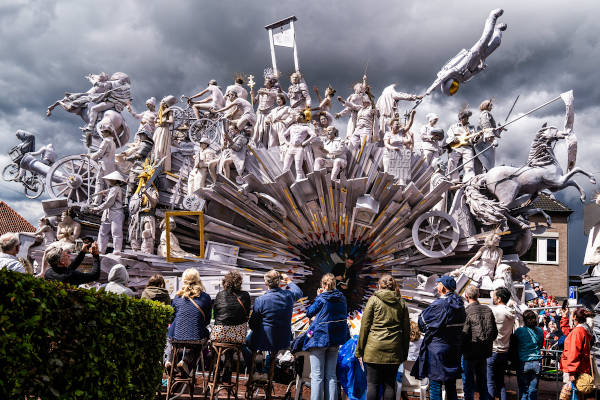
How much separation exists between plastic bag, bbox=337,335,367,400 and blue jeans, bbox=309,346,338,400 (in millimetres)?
305

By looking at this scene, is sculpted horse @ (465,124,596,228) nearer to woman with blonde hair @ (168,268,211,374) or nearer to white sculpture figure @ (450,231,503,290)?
white sculpture figure @ (450,231,503,290)

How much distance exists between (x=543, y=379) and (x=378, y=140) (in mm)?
5847

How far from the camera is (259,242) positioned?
36.3 feet

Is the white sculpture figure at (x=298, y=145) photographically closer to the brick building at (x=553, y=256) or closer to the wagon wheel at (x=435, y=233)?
the wagon wheel at (x=435, y=233)

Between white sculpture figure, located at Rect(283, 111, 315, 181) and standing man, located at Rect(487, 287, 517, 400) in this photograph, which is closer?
standing man, located at Rect(487, 287, 517, 400)

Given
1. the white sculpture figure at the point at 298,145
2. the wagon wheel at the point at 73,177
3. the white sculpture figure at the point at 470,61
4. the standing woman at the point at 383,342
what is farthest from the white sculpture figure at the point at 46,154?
the standing woman at the point at 383,342

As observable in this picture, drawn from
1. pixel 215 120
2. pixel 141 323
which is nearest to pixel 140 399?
pixel 141 323

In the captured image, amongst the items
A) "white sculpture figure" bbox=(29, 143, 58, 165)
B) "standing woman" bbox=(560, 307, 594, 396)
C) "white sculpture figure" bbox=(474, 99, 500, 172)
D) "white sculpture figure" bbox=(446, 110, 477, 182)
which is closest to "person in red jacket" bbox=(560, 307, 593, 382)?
"standing woman" bbox=(560, 307, 594, 396)

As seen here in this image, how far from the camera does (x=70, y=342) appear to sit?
3.10 meters

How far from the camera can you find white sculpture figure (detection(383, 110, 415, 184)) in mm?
11289

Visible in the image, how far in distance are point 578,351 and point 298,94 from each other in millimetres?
8665

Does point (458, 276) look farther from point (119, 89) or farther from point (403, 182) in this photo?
point (119, 89)

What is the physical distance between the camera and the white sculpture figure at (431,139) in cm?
1258

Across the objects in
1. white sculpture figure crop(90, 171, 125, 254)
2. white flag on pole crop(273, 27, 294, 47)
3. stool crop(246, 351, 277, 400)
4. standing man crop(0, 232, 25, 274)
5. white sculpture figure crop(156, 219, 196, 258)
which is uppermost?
white flag on pole crop(273, 27, 294, 47)
